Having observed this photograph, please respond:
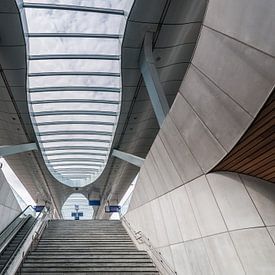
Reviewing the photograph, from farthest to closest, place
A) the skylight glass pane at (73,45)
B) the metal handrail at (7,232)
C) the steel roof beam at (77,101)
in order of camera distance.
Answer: the steel roof beam at (77,101) → the skylight glass pane at (73,45) → the metal handrail at (7,232)

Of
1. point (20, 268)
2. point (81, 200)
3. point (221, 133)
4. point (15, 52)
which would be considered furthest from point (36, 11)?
point (81, 200)

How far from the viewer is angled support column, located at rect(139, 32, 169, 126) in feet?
26.7

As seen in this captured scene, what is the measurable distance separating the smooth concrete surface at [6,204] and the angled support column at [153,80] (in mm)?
6120

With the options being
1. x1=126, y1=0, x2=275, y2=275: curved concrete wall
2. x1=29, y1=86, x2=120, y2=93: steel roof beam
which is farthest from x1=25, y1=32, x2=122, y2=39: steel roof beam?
x1=126, y1=0, x2=275, y2=275: curved concrete wall

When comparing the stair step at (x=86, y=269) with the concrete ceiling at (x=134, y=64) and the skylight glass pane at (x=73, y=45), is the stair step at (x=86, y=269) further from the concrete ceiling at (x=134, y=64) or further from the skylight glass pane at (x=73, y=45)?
the skylight glass pane at (x=73, y=45)

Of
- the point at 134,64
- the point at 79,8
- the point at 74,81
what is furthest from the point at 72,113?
the point at 79,8

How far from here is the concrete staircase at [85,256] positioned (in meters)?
6.73

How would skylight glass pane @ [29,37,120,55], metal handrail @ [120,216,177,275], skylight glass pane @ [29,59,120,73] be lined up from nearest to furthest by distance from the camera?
1. metal handrail @ [120,216,177,275]
2. skylight glass pane @ [29,37,120,55]
3. skylight glass pane @ [29,59,120,73]

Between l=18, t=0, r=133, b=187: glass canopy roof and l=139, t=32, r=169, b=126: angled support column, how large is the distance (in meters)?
0.91

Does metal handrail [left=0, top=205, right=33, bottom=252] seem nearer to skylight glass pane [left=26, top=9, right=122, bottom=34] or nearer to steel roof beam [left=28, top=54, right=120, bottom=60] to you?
steel roof beam [left=28, top=54, right=120, bottom=60]

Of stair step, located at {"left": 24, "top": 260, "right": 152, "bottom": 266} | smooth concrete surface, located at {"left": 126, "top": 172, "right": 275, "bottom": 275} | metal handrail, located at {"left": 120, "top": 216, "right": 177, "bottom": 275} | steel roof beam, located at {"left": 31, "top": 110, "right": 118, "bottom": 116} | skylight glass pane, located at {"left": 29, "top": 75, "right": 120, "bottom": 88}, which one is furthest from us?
steel roof beam, located at {"left": 31, "top": 110, "right": 118, "bottom": 116}

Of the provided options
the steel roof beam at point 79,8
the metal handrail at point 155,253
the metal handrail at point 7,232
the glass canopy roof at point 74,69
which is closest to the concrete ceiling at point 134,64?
the glass canopy roof at point 74,69

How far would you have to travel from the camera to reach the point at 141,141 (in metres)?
17.8

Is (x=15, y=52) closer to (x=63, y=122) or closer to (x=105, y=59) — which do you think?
(x=105, y=59)
